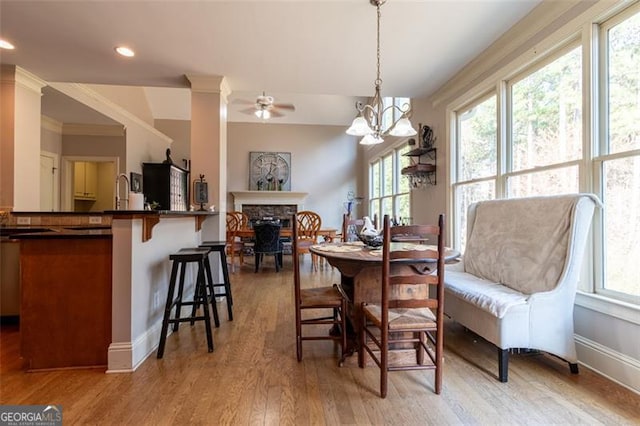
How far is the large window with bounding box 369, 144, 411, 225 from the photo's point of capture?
5496mm

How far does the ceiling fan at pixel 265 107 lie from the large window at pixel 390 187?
2.30 metres

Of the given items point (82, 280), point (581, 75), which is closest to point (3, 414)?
point (82, 280)

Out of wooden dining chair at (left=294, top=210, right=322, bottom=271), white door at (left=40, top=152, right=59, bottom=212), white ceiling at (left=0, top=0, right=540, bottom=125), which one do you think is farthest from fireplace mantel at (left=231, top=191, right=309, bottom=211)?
white ceiling at (left=0, top=0, right=540, bottom=125)

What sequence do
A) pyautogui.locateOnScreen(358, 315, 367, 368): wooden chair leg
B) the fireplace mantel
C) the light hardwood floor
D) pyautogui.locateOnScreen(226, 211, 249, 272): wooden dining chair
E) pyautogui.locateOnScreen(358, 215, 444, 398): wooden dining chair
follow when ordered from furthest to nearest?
the fireplace mantel → pyautogui.locateOnScreen(226, 211, 249, 272): wooden dining chair → pyautogui.locateOnScreen(358, 315, 367, 368): wooden chair leg → pyautogui.locateOnScreen(358, 215, 444, 398): wooden dining chair → the light hardwood floor

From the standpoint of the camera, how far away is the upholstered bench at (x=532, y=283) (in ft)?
6.12

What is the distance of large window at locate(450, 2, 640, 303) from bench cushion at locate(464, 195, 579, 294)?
269mm

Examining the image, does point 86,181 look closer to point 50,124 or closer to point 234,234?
point 50,124

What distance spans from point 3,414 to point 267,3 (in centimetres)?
302

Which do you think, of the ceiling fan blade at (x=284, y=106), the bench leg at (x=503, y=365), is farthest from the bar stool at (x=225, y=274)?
the ceiling fan blade at (x=284, y=106)

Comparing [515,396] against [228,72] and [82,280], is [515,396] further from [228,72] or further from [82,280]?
[228,72]

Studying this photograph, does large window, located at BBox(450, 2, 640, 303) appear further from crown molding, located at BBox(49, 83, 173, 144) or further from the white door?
the white door

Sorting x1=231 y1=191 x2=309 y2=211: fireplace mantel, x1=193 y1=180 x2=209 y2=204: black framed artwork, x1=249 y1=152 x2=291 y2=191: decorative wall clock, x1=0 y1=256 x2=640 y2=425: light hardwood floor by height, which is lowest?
x1=0 y1=256 x2=640 y2=425: light hardwood floor

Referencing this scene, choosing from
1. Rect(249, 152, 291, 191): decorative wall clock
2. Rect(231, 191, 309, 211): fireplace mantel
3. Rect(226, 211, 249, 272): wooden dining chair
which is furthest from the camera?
Rect(249, 152, 291, 191): decorative wall clock

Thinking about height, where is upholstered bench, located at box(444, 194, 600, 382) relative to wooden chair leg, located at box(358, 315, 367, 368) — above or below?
above
